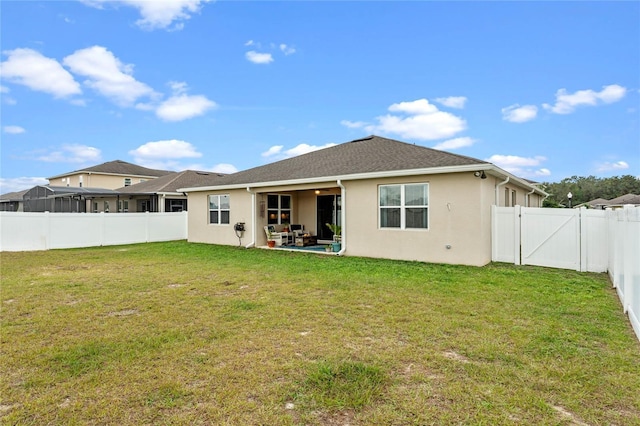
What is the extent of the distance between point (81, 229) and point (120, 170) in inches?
846

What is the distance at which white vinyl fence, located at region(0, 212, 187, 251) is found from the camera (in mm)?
12922

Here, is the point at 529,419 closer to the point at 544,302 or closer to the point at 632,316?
the point at 632,316

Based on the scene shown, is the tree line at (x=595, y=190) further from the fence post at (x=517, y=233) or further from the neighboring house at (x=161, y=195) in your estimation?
the neighboring house at (x=161, y=195)

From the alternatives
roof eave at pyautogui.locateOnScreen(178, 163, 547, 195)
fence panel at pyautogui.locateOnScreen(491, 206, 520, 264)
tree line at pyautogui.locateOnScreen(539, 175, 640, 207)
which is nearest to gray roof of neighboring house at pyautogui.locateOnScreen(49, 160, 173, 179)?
roof eave at pyautogui.locateOnScreen(178, 163, 547, 195)

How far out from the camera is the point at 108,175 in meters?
32.0

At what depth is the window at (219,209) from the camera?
46.8 feet

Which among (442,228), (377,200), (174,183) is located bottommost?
(442,228)

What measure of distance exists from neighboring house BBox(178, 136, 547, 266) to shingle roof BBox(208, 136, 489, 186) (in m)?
0.04

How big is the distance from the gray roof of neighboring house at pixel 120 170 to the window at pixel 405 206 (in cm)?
3090

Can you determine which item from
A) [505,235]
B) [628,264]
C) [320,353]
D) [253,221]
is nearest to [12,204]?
[253,221]

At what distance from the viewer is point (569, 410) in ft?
8.01

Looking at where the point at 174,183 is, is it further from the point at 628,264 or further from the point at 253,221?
the point at 628,264

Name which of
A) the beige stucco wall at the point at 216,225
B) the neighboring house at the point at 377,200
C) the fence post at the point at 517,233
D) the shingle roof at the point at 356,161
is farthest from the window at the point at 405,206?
the beige stucco wall at the point at 216,225

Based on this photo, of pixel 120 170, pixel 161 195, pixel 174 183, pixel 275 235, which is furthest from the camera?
pixel 120 170
